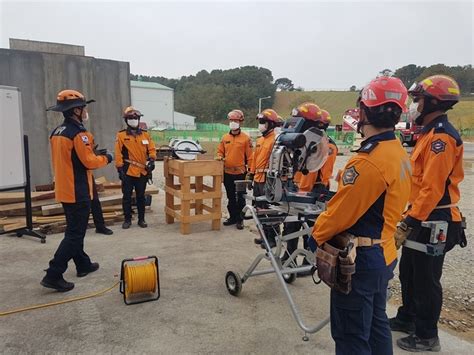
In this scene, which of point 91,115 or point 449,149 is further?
point 91,115

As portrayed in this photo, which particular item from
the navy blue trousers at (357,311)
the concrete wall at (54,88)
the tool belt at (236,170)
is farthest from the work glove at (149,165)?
the navy blue trousers at (357,311)

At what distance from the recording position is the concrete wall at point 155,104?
66.6 meters

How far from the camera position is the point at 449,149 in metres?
2.96

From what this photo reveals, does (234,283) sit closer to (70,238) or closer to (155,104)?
(70,238)

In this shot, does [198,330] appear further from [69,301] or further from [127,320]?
[69,301]

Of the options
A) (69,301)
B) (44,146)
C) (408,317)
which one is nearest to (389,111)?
(408,317)

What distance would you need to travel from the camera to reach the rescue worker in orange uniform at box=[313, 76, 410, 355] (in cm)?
207

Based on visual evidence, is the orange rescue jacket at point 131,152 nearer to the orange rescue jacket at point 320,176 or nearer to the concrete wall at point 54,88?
the concrete wall at point 54,88

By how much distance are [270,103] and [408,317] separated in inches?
3062

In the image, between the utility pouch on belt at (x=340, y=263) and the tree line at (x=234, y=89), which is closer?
the utility pouch on belt at (x=340, y=263)

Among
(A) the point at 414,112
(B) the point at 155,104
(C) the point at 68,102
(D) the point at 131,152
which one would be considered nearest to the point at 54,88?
(D) the point at 131,152

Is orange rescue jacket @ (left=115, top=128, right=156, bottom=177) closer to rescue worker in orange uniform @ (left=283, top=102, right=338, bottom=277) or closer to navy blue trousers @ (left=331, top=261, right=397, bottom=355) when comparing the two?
rescue worker in orange uniform @ (left=283, top=102, right=338, bottom=277)

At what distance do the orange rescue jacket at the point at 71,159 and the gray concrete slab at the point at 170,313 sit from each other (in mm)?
1132

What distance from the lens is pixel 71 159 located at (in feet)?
13.8
